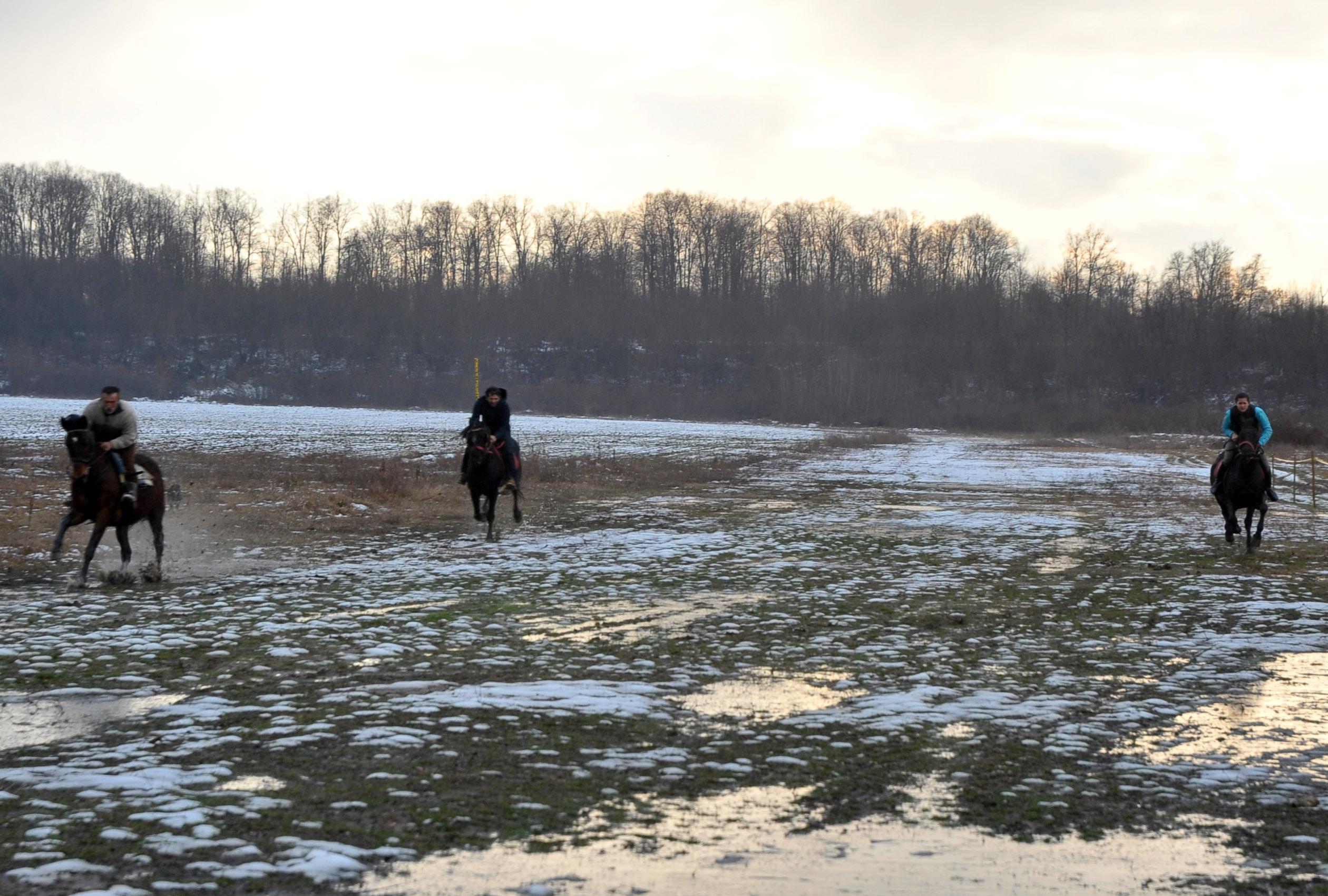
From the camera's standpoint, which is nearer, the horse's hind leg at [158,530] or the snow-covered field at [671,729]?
the snow-covered field at [671,729]

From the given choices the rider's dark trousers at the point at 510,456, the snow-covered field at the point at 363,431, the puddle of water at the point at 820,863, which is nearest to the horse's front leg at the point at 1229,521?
the rider's dark trousers at the point at 510,456

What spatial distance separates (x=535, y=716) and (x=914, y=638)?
402 centimetres

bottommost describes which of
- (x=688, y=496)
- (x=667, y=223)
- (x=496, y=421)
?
(x=688, y=496)

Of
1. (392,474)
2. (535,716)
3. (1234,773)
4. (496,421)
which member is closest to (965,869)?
(1234,773)

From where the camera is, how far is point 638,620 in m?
10.9

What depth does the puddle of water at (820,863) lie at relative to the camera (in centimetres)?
464

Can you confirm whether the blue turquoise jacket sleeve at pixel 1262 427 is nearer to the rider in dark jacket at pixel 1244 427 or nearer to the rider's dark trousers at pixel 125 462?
the rider in dark jacket at pixel 1244 427

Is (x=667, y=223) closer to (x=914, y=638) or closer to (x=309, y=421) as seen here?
(x=309, y=421)

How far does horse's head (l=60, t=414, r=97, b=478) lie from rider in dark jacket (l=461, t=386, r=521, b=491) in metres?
6.46

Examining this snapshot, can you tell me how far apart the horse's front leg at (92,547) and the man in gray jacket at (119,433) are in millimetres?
351

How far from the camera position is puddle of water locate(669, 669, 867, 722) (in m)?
7.46

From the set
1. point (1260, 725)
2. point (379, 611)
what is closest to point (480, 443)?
point (379, 611)

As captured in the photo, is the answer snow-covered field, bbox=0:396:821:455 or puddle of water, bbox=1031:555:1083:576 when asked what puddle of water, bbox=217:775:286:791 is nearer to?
puddle of water, bbox=1031:555:1083:576

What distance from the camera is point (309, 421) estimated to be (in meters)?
70.4
